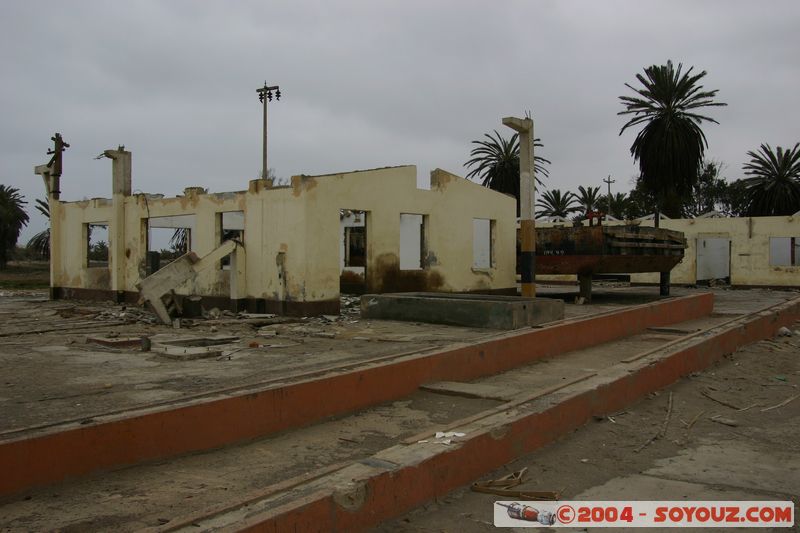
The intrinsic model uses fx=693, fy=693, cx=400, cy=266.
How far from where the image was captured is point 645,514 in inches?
177

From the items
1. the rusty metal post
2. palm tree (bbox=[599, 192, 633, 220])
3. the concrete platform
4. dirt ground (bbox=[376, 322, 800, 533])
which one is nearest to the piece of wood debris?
dirt ground (bbox=[376, 322, 800, 533])

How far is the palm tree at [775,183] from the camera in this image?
3822 cm

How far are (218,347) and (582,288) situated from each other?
11625 mm

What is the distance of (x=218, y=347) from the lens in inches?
401

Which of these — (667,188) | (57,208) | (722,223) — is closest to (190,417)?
(57,208)

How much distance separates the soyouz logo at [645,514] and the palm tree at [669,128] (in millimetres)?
27166

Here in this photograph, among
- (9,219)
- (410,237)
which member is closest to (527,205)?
(410,237)

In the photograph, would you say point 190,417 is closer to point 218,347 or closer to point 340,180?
point 218,347

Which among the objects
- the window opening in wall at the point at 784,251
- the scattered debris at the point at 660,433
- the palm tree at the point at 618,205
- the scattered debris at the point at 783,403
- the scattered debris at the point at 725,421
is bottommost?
the scattered debris at the point at 783,403

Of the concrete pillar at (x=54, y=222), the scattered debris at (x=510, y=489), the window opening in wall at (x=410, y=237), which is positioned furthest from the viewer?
the window opening in wall at (x=410, y=237)

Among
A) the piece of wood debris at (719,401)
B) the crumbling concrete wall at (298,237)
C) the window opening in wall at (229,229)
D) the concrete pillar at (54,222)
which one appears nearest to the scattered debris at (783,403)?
the piece of wood debris at (719,401)

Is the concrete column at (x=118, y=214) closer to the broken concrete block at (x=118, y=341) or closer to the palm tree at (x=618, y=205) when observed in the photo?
the broken concrete block at (x=118, y=341)

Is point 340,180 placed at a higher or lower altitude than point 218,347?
higher

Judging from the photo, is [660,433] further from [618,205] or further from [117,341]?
Result: [618,205]
